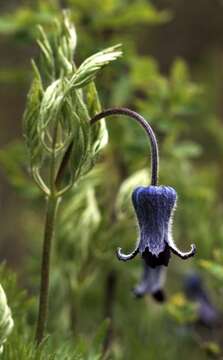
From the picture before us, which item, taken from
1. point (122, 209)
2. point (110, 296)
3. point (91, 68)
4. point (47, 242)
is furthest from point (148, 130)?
point (110, 296)

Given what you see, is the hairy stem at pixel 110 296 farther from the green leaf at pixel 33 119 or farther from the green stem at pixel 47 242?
the green leaf at pixel 33 119

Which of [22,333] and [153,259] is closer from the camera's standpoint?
[153,259]

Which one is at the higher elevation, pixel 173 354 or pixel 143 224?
pixel 143 224

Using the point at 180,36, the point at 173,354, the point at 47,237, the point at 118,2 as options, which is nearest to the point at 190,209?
the point at 173,354

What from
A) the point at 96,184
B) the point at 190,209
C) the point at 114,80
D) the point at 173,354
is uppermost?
the point at 114,80

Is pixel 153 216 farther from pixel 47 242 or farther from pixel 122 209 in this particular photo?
pixel 122 209

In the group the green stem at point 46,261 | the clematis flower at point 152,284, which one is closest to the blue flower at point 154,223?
the green stem at point 46,261

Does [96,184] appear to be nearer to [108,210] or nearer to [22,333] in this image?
[108,210]
